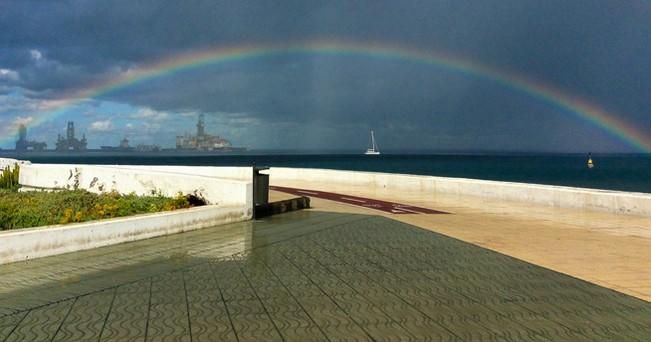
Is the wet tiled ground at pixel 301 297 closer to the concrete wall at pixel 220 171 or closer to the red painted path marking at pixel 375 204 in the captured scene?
the red painted path marking at pixel 375 204

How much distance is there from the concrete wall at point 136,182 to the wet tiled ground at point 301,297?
3872 millimetres

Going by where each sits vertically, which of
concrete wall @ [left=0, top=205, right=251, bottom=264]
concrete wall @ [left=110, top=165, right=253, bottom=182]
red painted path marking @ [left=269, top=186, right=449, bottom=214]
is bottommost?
red painted path marking @ [left=269, top=186, right=449, bottom=214]

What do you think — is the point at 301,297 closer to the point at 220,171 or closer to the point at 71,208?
the point at 71,208

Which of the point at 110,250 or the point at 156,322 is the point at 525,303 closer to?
the point at 156,322

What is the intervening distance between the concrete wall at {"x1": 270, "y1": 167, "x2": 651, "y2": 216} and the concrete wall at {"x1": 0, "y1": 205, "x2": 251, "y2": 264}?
10.4 meters

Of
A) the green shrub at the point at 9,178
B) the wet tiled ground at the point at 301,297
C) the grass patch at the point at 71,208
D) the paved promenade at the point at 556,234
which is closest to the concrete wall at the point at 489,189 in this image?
the paved promenade at the point at 556,234

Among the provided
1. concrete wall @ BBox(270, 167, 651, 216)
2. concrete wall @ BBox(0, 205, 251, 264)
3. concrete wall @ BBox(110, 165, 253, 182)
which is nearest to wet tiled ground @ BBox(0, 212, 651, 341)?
concrete wall @ BBox(0, 205, 251, 264)

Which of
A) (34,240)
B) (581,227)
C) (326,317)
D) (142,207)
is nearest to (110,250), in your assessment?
(34,240)

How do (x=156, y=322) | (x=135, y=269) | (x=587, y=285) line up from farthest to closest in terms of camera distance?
(x=135, y=269) < (x=587, y=285) < (x=156, y=322)

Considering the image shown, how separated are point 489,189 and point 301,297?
15.5 m

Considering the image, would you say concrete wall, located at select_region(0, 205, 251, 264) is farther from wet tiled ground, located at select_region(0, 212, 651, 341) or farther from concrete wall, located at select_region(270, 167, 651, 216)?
concrete wall, located at select_region(270, 167, 651, 216)

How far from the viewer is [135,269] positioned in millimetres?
8203

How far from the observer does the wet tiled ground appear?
5.43 meters

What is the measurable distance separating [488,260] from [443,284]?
6.73 feet
